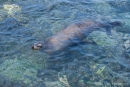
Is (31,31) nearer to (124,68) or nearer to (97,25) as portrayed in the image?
(97,25)

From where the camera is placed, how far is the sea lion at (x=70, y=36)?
7055 mm

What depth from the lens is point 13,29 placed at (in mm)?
8156

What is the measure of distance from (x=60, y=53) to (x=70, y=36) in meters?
0.86

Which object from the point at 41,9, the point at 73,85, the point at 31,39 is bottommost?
the point at 73,85

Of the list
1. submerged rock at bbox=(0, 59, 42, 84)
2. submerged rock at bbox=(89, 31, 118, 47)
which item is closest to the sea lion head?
submerged rock at bbox=(0, 59, 42, 84)

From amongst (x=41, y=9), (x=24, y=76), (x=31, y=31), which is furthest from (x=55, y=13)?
(x=24, y=76)

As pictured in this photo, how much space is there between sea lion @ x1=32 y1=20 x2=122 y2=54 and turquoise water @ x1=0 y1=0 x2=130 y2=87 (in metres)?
0.20

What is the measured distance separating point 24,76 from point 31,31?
2.24 meters

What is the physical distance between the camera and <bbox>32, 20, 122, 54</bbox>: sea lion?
7.05 meters

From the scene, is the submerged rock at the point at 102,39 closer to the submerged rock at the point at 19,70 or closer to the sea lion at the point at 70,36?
the sea lion at the point at 70,36

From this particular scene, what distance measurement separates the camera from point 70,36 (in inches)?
300

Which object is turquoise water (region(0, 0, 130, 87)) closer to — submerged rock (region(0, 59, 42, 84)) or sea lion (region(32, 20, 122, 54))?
submerged rock (region(0, 59, 42, 84))

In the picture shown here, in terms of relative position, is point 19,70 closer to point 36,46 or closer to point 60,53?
point 36,46

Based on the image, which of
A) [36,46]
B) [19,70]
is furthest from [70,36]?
[19,70]
